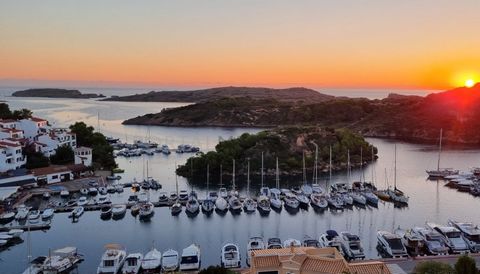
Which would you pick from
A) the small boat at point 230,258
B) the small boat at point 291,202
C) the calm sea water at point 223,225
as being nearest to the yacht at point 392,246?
the calm sea water at point 223,225

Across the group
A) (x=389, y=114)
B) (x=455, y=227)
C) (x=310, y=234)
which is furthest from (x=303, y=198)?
(x=389, y=114)

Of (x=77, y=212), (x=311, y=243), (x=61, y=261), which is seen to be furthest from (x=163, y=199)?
(x=311, y=243)

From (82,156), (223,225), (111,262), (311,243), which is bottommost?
(223,225)

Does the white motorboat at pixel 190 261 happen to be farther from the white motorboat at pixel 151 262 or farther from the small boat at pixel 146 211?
the small boat at pixel 146 211

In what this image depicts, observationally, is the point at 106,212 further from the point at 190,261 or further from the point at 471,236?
the point at 471,236

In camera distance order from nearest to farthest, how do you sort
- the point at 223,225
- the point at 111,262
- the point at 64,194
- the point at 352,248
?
the point at 111,262 → the point at 352,248 → the point at 223,225 → the point at 64,194

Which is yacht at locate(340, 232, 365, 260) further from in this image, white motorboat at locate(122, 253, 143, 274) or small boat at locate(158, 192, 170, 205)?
small boat at locate(158, 192, 170, 205)

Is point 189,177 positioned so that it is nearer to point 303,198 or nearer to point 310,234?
point 303,198
